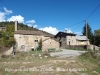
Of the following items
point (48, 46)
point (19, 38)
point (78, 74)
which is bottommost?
point (78, 74)

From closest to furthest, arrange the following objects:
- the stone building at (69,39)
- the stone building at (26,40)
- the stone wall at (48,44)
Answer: the stone wall at (48,44), the stone building at (26,40), the stone building at (69,39)

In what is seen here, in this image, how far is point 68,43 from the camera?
1784 inches

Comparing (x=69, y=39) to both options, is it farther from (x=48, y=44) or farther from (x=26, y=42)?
(x=26, y=42)

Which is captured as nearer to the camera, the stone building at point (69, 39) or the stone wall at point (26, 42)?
the stone wall at point (26, 42)

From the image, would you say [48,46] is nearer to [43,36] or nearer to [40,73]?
[43,36]

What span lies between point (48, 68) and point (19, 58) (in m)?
6.75

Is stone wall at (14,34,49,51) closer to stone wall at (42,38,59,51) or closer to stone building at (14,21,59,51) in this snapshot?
stone building at (14,21,59,51)

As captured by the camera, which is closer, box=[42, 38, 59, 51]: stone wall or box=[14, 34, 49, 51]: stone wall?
box=[42, 38, 59, 51]: stone wall

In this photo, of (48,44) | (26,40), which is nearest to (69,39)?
(48,44)

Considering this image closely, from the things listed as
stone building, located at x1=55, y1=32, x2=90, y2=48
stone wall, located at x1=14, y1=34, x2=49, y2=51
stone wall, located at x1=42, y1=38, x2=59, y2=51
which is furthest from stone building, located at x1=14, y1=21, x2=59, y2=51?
stone building, located at x1=55, y1=32, x2=90, y2=48

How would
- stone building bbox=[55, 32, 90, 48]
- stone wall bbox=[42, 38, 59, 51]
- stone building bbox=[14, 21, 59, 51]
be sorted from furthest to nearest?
stone building bbox=[55, 32, 90, 48], stone building bbox=[14, 21, 59, 51], stone wall bbox=[42, 38, 59, 51]

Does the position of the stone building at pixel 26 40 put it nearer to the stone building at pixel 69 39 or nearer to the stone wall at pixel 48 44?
the stone wall at pixel 48 44

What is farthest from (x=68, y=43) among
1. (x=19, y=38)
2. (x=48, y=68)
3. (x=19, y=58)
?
(x=48, y=68)

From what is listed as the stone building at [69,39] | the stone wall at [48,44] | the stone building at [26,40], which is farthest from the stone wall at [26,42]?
the stone building at [69,39]
